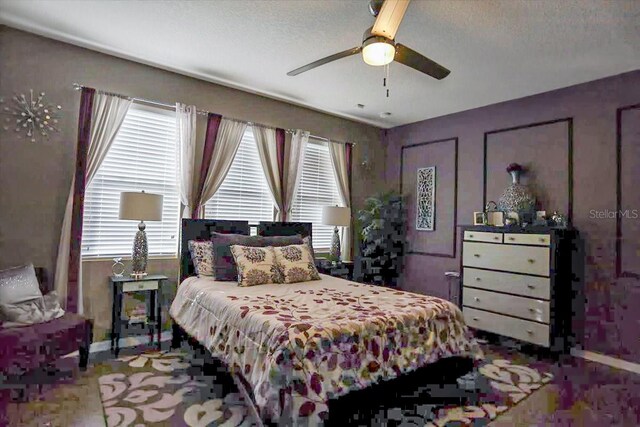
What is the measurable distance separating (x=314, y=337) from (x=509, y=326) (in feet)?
8.97

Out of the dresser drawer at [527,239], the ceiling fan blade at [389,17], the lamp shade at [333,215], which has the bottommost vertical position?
the dresser drawer at [527,239]

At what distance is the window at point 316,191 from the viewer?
5148 millimetres

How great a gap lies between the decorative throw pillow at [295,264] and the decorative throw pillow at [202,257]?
26.6 inches

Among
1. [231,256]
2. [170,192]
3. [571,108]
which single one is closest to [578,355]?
[571,108]

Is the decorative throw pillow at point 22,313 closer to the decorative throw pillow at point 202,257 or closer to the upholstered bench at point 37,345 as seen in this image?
the upholstered bench at point 37,345

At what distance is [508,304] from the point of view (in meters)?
3.91

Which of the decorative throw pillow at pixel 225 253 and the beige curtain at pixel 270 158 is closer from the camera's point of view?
the decorative throw pillow at pixel 225 253

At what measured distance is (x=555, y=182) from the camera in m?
4.14

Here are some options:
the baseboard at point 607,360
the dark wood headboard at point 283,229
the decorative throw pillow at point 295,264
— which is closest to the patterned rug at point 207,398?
the baseboard at point 607,360

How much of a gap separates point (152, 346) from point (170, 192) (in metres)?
1.57

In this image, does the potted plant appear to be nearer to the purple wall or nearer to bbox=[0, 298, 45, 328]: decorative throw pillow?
the purple wall

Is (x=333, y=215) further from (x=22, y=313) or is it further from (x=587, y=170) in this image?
(x=22, y=313)

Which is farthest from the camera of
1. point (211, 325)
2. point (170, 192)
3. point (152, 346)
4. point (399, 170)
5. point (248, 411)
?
point (399, 170)

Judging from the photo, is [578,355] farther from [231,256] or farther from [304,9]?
[304,9]
